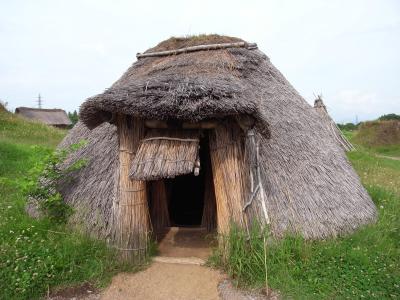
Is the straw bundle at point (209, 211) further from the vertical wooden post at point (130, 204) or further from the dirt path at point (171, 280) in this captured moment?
the vertical wooden post at point (130, 204)

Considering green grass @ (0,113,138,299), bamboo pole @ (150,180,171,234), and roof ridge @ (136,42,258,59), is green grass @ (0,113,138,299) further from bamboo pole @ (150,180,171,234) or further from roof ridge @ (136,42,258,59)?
roof ridge @ (136,42,258,59)

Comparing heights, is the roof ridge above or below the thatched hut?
above

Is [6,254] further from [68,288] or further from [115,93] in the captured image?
[115,93]

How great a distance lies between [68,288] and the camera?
393 cm

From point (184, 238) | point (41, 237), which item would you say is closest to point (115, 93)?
point (41, 237)

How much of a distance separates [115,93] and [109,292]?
240 centimetres

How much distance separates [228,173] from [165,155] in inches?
32.7

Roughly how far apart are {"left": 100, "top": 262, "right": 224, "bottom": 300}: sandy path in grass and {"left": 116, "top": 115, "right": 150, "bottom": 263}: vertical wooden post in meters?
0.27

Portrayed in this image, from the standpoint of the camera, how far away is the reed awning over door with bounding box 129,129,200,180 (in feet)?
12.8

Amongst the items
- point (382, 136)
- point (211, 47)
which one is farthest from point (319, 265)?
point (382, 136)

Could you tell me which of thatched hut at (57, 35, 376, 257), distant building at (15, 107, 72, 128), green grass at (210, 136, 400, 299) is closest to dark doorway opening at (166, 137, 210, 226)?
thatched hut at (57, 35, 376, 257)

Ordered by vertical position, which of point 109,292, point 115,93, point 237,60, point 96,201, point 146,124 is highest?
point 237,60

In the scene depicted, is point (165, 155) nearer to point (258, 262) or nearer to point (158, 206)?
point (258, 262)

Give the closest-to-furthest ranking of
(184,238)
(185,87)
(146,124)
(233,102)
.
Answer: (233,102) → (185,87) → (146,124) → (184,238)
